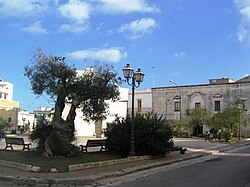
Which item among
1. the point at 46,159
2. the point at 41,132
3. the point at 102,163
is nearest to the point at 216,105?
the point at 41,132

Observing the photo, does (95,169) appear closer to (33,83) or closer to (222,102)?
(33,83)

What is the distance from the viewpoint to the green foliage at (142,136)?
18812 mm

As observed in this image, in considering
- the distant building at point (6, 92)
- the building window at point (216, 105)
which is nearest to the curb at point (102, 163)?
the building window at point (216, 105)

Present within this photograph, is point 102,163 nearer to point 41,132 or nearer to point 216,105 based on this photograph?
point 41,132

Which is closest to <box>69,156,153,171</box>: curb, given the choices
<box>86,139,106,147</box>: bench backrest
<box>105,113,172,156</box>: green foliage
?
<box>105,113,172,156</box>: green foliage

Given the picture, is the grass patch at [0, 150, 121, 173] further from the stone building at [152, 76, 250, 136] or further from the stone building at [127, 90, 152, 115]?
the stone building at [127, 90, 152, 115]

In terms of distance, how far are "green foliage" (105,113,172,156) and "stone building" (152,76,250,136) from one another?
40364 millimetres

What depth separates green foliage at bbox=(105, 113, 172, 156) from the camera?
18812 millimetres

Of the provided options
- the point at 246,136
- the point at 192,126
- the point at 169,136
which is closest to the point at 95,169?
the point at 169,136

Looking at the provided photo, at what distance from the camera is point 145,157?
18484mm

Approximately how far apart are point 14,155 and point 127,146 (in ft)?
19.1

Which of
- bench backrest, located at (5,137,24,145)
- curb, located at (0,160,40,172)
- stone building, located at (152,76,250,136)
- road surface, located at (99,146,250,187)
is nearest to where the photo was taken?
road surface, located at (99,146,250,187)

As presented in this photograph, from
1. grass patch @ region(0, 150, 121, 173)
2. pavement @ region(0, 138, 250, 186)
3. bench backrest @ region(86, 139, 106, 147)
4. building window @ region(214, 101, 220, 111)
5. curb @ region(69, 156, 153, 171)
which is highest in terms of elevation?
building window @ region(214, 101, 220, 111)

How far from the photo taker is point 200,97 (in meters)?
63.7
